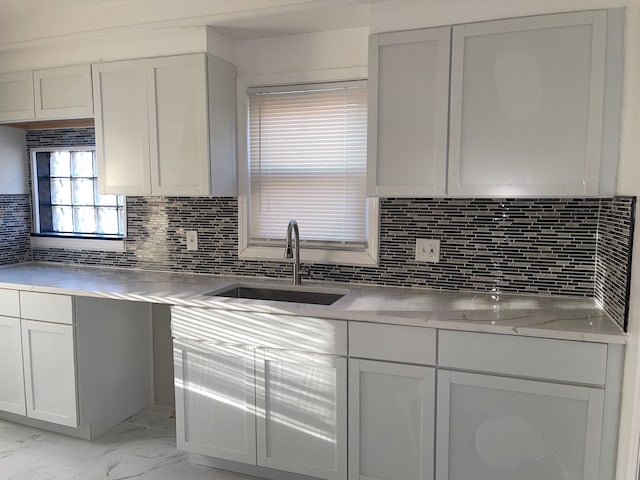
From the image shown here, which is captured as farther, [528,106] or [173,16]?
[173,16]

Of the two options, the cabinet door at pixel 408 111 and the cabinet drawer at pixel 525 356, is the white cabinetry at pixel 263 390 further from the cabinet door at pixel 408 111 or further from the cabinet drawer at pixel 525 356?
the cabinet door at pixel 408 111

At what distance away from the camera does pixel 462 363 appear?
1.89 meters

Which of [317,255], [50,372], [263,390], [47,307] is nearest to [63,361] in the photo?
[50,372]

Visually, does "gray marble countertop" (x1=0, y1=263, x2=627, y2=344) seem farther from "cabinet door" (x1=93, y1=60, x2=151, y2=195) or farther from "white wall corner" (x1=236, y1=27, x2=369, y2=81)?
"white wall corner" (x1=236, y1=27, x2=369, y2=81)

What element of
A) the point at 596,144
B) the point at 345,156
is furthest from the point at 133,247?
the point at 596,144

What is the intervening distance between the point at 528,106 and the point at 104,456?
8.64 ft

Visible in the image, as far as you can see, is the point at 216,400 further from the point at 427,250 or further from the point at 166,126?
the point at 166,126

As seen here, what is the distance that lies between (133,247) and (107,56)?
113 cm

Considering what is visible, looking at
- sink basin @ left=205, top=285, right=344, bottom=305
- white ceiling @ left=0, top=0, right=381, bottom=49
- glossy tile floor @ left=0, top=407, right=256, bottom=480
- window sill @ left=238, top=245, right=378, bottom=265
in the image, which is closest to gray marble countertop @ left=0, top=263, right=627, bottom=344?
sink basin @ left=205, top=285, right=344, bottom=305

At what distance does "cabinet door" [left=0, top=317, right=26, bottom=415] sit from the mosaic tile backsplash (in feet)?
3.21

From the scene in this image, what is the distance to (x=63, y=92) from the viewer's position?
277 centimetres

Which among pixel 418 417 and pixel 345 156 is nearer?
pixel 418 417

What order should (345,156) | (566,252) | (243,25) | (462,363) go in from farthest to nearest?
(345,156)
(243,25)
(566,252)
(462,363)

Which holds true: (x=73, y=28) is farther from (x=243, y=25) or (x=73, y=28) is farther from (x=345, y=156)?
(x=345, y=156)
